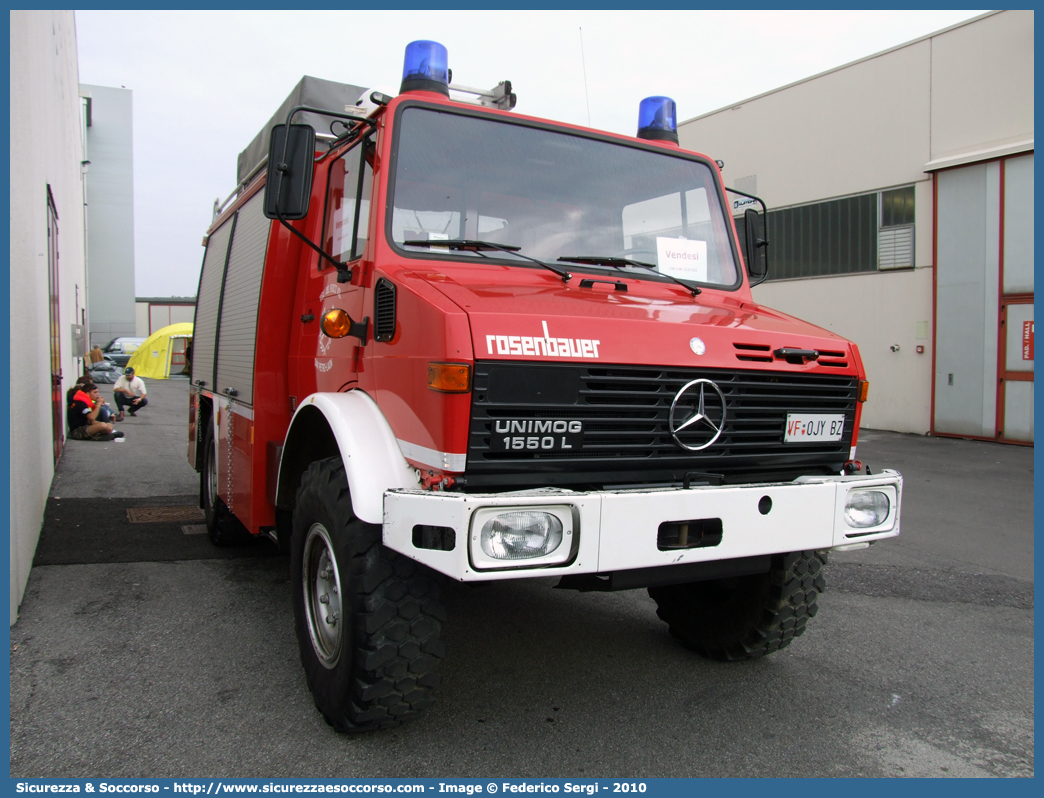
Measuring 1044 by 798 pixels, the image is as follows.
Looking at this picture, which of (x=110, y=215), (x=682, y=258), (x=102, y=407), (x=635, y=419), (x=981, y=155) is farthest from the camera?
(x=110, y=215)

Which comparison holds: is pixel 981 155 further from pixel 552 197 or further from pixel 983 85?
pixel 552 197

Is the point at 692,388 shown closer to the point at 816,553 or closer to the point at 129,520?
the point at 816,553

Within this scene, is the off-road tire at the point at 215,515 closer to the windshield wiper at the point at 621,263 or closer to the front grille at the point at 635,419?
the windshield wiper at the point at 621,263

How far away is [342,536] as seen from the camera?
2857mm

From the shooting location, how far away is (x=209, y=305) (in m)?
6.32

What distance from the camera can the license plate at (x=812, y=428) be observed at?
3182mm

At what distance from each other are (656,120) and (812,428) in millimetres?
2009

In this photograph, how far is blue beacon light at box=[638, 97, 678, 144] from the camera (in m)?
4.21

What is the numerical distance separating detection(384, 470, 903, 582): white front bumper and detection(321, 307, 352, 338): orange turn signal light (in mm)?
935

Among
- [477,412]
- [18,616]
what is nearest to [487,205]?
[477,412]

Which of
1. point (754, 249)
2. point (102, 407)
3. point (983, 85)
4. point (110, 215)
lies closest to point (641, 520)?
point (754, 249)

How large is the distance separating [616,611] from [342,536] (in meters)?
2.26

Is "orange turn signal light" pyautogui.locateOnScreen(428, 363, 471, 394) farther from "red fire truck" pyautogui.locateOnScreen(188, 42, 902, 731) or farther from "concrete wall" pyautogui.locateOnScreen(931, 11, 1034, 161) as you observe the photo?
"concrete wall" pyautogui.locateOnScreen(931, 11, 1034, 161)

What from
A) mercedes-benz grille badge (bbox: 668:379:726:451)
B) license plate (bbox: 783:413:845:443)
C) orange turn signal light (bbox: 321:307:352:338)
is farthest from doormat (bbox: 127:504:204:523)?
license plate (bbox: 783:413:845:443)
